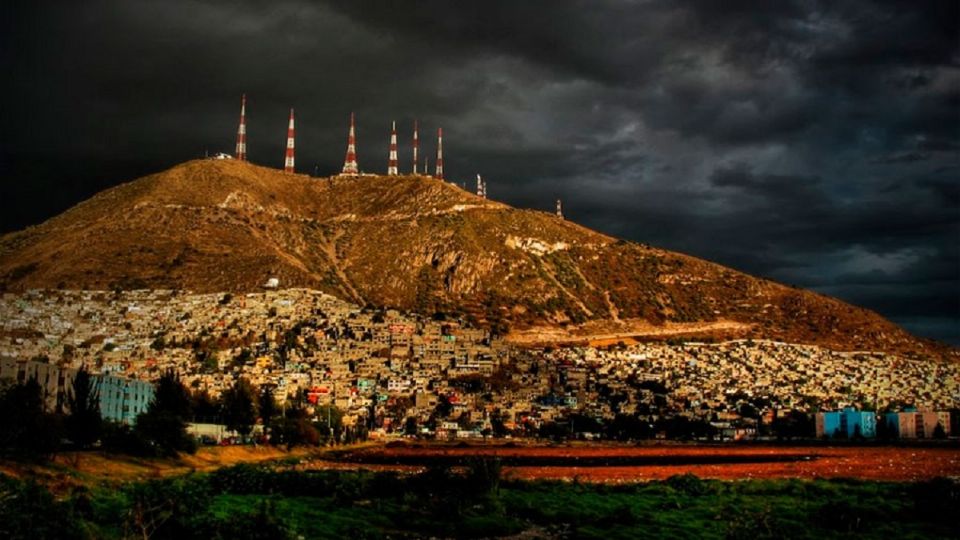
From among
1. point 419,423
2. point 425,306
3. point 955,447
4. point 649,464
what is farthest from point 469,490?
point 425,306

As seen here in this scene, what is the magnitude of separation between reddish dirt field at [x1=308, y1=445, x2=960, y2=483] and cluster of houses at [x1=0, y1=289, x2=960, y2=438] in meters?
28.6

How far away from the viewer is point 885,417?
10369 centimetres

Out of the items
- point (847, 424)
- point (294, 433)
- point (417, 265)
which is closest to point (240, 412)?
point (294, 433)

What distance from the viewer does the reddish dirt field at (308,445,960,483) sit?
169ft

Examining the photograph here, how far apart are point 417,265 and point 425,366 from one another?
43.7m

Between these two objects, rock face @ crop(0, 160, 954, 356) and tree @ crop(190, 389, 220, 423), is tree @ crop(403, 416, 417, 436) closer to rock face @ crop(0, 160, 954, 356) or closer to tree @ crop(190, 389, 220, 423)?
tree @ crop(190, 389, 220, 423)

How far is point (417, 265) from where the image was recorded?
6978 inches

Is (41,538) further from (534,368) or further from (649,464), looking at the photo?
(534,368)

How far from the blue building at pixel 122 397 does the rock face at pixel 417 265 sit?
198 feet

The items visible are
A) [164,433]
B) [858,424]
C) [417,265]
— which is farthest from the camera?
[417,265]

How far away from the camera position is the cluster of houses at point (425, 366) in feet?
374

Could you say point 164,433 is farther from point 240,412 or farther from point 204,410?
point 204,410

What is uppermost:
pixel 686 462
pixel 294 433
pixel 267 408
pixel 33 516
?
pixel 33 516

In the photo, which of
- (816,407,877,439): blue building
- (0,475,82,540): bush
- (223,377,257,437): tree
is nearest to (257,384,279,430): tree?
(223,377,257,437): tree
